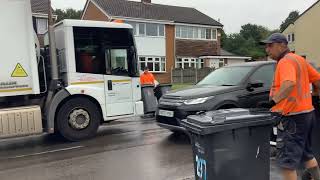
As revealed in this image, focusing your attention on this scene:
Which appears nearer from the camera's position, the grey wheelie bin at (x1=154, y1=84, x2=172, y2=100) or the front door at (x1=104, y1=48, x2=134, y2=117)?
the front door at (x1=104, y1=48, x2=134, y2=117)

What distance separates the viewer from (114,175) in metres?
6.82

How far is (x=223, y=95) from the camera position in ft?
29.0

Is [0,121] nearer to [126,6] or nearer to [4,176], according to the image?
[4,176]

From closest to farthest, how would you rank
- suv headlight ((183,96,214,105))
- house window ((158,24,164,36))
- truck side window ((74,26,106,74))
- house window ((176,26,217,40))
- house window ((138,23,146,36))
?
1. suv headlight ((183,96,214,105))
2. truck side window ((74,26,106,74))
3. house window ((138,23,146,36))
4. house window ((158,24,164,36))
5. house window ((176,26,217,40))

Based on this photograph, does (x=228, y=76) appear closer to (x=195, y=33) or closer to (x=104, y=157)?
(x=104, y=157)

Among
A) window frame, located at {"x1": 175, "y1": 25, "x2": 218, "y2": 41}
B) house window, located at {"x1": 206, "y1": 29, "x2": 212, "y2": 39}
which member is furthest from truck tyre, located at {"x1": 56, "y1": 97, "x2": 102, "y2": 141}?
house window, located at {"x1": 206, "y1": 29, "x2": 212, "y2": 39}

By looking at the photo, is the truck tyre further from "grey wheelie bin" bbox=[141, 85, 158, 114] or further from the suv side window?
the suv side window

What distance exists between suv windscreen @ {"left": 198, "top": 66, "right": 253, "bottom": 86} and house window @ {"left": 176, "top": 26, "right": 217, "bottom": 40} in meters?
32.7

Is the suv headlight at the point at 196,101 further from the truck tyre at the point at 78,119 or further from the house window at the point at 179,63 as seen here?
the house window at the point at 179,63

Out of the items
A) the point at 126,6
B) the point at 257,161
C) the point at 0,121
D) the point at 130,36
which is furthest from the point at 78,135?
the point at 126,6

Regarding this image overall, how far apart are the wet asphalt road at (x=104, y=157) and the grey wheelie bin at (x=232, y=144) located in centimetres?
171

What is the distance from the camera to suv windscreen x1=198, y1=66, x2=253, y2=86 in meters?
9.34

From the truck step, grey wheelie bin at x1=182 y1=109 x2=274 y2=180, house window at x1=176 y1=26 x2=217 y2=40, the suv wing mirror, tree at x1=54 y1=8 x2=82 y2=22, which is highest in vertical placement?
tree at x1=54 y1=8 x2=82 y2=22

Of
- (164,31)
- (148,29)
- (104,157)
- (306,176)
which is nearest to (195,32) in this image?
(164,31)
